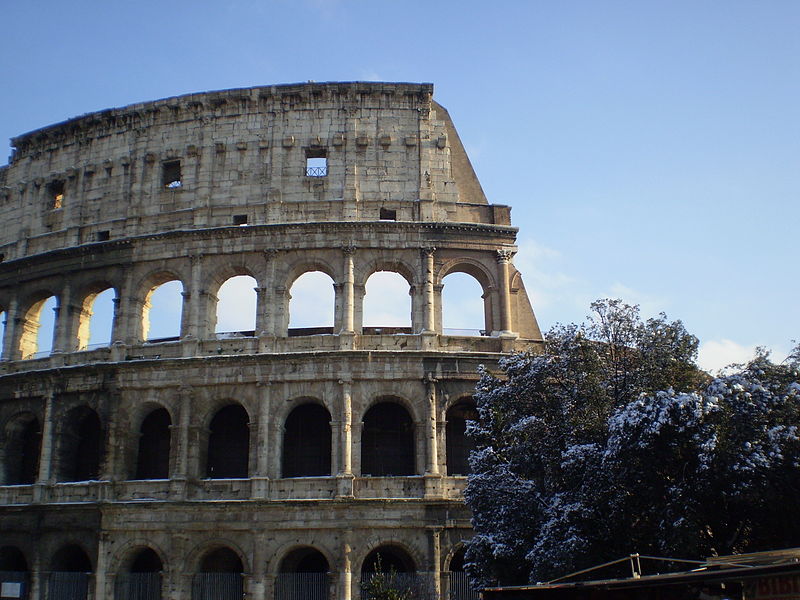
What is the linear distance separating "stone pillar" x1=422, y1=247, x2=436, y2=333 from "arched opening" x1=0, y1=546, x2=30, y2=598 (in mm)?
14115

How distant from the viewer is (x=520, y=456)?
1698 cm

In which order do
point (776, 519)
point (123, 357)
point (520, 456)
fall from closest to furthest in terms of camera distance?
point (776, 519) → point (520, 456) → point (123, 357)

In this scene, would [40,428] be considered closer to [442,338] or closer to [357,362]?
[357,362]

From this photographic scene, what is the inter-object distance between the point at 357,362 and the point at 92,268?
32.1 feet

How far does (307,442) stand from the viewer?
23.5 meters

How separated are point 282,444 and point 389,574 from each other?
4704mm

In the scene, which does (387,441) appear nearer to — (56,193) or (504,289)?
(504,289)

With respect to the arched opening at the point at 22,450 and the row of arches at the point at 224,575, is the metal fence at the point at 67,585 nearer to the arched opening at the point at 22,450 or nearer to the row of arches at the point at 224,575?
the row of arches at the point at 224,575

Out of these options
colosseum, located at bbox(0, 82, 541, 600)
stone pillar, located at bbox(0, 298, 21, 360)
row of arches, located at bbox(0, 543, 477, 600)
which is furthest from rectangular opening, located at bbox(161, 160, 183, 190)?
row of arches, located at bbox(0, 543, 477, 600)

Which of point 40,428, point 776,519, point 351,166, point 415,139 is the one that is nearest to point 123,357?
point 40,428

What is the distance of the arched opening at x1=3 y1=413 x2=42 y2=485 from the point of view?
2522cm

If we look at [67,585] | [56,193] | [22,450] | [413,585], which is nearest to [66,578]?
[67,585]

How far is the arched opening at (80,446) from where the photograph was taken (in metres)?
24.2

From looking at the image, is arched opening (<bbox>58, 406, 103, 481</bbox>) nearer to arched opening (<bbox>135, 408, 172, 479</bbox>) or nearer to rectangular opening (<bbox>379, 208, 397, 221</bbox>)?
arched opening (<bbox>135, 408, 172, 479</bbox>)
